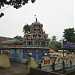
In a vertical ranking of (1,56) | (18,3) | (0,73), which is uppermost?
(18,3)

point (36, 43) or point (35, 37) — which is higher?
point (35, 37)

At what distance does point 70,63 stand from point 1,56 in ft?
22.5

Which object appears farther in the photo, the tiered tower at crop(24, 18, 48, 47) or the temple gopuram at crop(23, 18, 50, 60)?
the tiered tower at crop(24, 18, 48, 47)

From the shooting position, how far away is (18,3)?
1340 centimetres

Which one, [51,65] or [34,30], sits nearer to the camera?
[51,65]

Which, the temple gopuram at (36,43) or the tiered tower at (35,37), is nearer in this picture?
the temple gopuram at (36,43)

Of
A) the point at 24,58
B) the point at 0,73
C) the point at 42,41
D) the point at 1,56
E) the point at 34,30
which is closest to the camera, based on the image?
the point at 0,73

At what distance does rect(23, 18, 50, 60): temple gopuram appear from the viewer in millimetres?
25344

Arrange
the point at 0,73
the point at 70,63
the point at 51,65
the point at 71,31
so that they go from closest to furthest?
1. the point at 0,73
2. the point at 51,65
3. the point at 70,63
4. the point at 71,31

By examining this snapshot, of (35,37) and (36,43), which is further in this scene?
(35,37)

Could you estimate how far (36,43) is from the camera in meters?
32.2

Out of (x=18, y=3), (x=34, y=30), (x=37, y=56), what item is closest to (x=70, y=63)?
(x=37, y=56)

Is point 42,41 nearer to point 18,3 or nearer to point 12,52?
point 12,52

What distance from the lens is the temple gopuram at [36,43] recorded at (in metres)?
25.3
